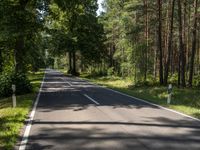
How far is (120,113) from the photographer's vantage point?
13.9 m

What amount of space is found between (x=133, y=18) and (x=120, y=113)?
129ft

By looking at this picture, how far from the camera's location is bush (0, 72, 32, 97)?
22.8 meters

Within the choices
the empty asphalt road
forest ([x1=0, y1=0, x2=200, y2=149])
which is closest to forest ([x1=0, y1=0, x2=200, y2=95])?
forest ([x1=0, y1=0, x2=200, y2=149])

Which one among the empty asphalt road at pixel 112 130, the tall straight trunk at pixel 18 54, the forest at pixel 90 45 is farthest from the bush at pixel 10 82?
the empty asphalt road at pixel 112 130

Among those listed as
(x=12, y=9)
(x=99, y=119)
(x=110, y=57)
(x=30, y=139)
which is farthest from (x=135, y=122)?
(x=110, y=57)

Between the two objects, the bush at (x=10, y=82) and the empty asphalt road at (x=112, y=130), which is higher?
the bush at (x=10, y=82)

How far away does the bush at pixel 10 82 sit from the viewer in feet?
74.8

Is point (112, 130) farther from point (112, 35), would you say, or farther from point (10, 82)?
point (112, 35)

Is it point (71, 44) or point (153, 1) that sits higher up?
point (153, 1)

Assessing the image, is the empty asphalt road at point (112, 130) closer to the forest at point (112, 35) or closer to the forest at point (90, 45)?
the forest at point (90, 45)

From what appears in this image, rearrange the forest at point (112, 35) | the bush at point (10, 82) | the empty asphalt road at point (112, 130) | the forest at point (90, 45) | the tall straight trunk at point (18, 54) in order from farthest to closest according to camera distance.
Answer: the tall straight trunk at point (18, 54) < the forest at point (112, 35) < the bush at point (10, 82) < the forest at point (90, 45) < the empty asphalt road at point (112, 130)

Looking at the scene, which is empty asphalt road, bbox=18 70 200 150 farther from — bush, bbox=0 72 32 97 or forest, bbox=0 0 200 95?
forest, bbox=0 0 200 95

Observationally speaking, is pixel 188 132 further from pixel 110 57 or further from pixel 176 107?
pixel 110 57

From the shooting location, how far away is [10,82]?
22812 millimetres
